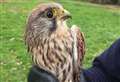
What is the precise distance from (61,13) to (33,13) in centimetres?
32

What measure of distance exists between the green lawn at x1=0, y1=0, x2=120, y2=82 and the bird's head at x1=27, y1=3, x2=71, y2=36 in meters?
2.38

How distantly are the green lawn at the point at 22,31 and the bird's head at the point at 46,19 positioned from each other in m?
2.38

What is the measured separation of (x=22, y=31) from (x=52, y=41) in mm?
1824

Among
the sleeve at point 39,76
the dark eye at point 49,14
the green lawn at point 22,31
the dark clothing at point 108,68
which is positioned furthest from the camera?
the green lawn at point 22,31

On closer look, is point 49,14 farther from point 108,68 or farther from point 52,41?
point 108,68

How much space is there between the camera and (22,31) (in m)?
5.76

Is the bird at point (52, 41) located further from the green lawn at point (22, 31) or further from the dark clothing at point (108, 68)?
the green lawn at point (22, 31)

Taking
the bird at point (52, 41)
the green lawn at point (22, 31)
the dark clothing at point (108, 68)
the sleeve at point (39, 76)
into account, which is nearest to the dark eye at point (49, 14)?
the bird at point (52, 41)

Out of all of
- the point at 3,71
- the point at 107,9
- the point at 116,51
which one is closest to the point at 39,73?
the point at 116,51

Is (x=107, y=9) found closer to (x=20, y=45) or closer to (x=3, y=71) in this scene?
(x=20, y=45)

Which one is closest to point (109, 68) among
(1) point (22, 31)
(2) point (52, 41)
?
(2) point (52, 41)

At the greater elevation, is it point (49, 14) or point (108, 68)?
point (49, 14)

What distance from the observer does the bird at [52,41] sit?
390 cm

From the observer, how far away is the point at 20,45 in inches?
448
